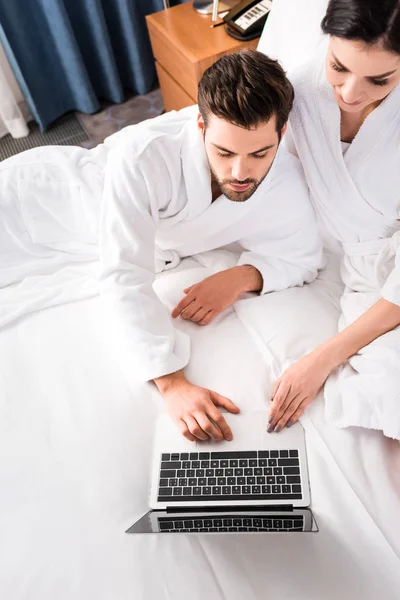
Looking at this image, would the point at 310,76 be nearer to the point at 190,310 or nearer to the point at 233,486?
the point at 190,310

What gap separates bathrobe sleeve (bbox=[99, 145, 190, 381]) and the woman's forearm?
0.33 meters

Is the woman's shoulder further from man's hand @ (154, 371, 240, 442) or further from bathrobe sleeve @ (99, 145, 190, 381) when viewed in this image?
man's hand @ (154, 371, 240, 442)

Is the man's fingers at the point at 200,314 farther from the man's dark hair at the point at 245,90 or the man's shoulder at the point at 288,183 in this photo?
the man's dark hair at the point at 245,90

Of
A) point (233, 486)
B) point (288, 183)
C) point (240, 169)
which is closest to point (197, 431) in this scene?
point (233, 486)

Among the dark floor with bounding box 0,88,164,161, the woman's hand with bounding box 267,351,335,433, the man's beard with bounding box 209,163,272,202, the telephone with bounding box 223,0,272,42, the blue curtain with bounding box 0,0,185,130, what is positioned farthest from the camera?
the dark floor with bounding box 0,88,164,161

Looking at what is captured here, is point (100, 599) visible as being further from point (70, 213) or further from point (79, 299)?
point (70, 213)

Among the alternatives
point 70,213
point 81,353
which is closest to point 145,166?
point 70,213

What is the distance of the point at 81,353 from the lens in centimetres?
119

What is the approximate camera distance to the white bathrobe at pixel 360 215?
104 cm

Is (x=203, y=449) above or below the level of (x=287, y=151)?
below

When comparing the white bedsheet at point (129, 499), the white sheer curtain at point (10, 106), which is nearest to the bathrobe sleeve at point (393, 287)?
the white bedsheet at point (129, 499)

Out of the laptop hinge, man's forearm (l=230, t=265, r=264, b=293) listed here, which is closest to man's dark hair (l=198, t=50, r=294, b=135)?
man's forearm (l=230, t=265, r=264, b=293)

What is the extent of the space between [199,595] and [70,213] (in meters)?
0.98

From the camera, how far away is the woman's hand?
106 centimetres
